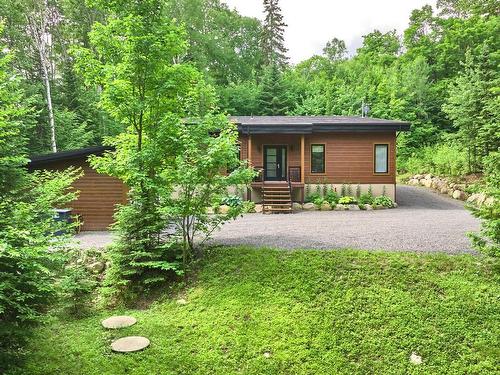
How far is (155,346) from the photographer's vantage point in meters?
5.27

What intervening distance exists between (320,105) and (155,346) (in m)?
25.6

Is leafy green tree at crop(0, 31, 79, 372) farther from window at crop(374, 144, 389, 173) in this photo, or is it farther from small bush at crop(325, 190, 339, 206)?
window at crop(374, 144, 389, 173)

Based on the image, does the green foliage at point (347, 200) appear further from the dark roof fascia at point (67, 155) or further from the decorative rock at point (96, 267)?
the decorative rock at point (96, 267)

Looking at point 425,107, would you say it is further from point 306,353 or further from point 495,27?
point 306,353

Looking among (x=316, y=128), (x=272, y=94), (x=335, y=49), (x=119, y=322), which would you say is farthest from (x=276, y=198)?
(x=335, y=49)

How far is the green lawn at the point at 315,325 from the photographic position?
485 cm

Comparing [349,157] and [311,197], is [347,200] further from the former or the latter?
[349,157]

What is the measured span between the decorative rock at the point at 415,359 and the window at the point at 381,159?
1147cm

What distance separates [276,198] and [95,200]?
6816mm

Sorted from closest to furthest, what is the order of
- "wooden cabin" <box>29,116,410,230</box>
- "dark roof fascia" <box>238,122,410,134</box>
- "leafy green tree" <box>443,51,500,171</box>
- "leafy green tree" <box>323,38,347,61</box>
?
"dark roof fascia" <box>238,122,410,134</box> < "wooden cabin" <box>29,116,410,230</box> < "leafy green tree" <box>443,51,500,171</box> < "leafy green tree" <box>323,38,347,61</box>

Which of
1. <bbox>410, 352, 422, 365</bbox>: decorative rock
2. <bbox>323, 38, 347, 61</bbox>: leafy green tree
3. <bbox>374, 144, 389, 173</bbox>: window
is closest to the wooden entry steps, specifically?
<bbox>374, 144, 389, 173</bbox>: window

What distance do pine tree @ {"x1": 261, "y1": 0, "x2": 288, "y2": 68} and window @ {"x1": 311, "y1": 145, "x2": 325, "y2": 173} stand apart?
24.8 meters

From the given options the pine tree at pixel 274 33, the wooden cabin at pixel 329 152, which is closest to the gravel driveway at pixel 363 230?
the wooden cabin at pixel 329 152

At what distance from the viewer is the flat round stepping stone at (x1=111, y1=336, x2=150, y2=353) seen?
16.8 feet
